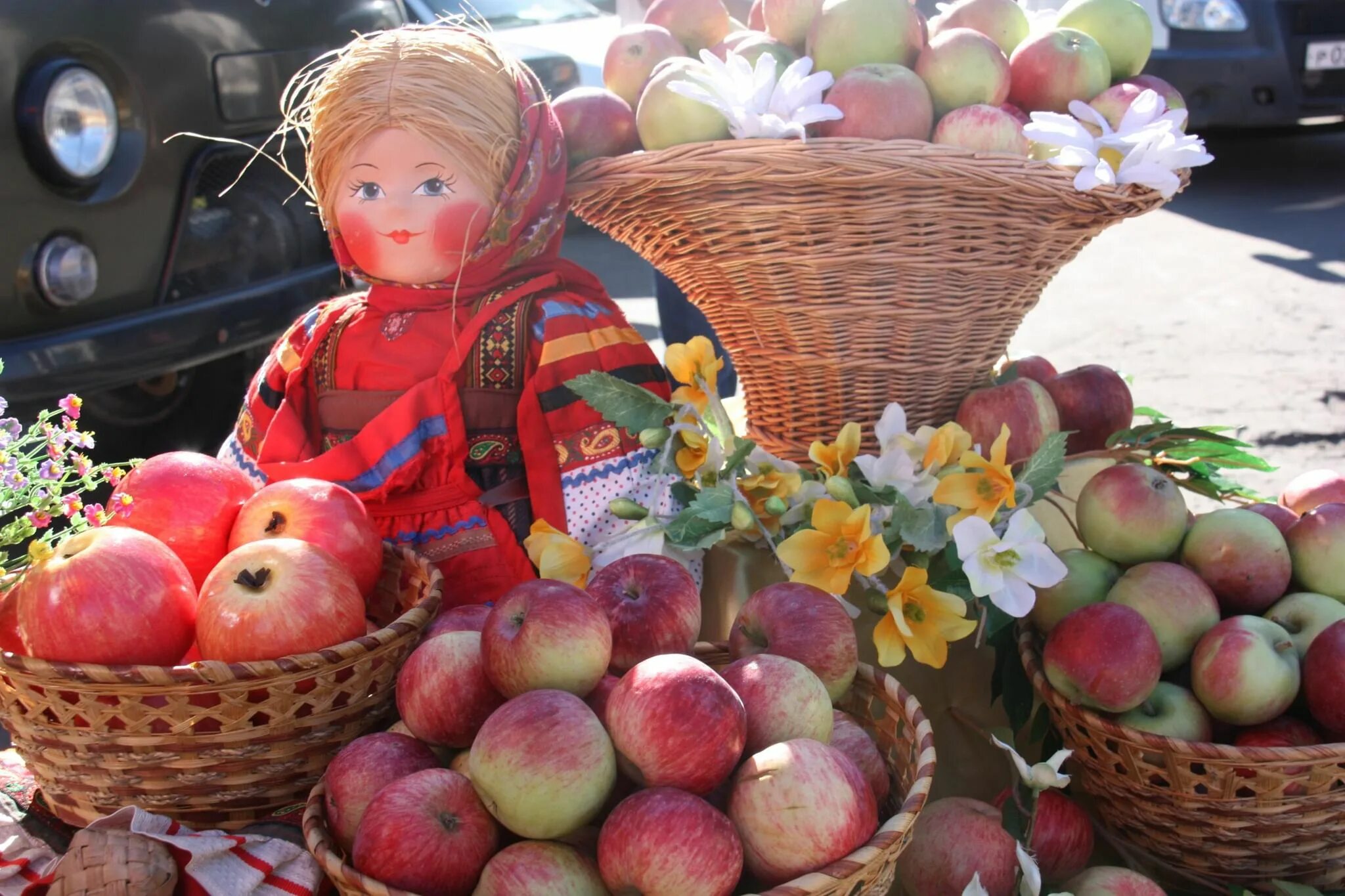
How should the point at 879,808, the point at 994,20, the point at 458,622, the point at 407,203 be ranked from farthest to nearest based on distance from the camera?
the point at 994,20
the point at 407,203
the point at 458,622
the point at 879,808

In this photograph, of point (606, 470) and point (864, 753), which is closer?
point (864, 753)

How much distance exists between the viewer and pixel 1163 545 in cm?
145

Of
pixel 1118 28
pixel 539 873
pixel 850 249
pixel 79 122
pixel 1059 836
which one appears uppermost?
pixel 1118 28

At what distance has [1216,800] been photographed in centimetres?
120

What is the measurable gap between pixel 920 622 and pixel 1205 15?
6.06 meters

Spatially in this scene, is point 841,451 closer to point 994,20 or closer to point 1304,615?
point 1304,615

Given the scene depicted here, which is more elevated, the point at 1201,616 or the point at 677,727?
the point at 677,727

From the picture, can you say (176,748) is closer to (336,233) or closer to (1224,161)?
(336,233)

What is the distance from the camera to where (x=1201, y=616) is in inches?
53.2

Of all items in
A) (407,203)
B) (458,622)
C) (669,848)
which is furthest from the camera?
(407,203)

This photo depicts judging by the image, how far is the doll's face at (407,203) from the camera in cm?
156

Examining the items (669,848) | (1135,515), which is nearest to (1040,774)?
(669,848)

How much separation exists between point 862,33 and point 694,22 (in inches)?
13.5

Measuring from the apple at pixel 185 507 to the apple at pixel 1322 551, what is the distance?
138 cm
